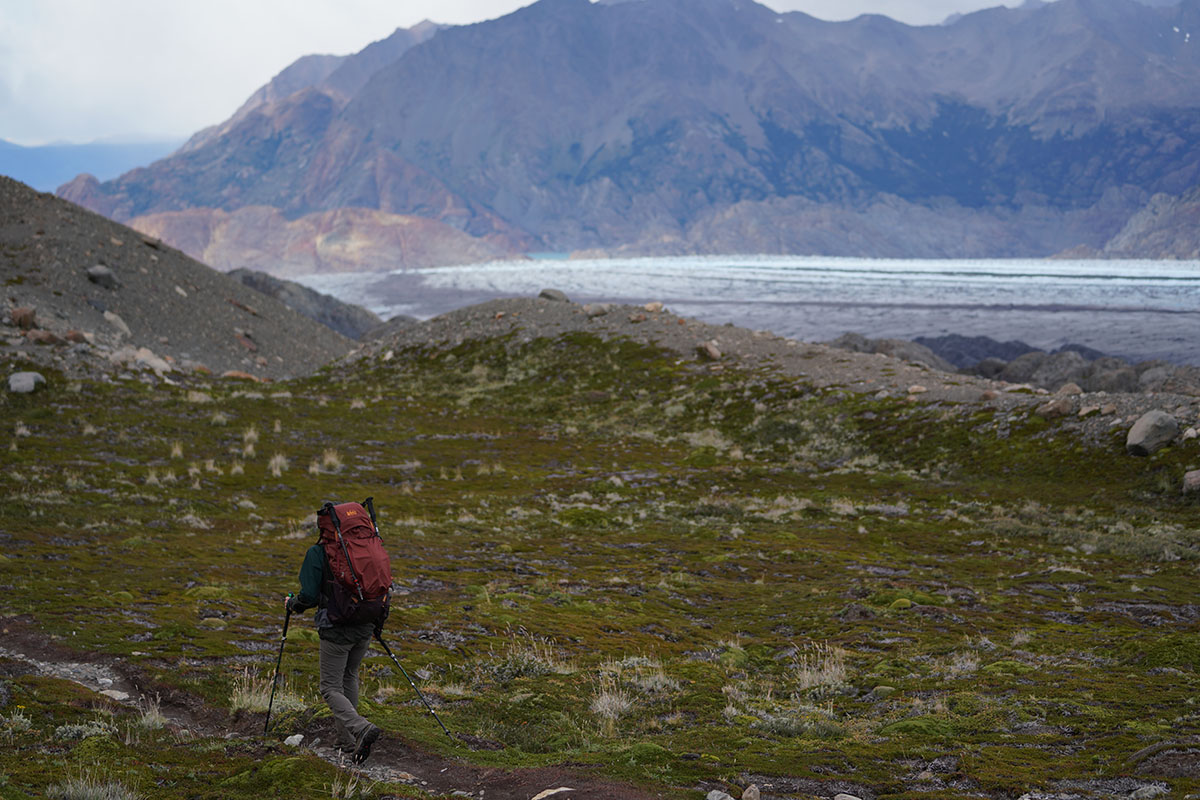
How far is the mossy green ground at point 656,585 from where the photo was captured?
822cm

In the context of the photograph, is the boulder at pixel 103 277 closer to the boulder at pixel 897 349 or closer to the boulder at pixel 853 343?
the boulder at pixel 897 349

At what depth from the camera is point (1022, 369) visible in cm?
6800

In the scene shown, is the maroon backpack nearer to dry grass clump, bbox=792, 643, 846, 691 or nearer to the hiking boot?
the hiking boot

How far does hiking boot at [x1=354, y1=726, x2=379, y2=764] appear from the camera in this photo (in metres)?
7.78

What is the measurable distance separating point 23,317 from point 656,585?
36.0 meters

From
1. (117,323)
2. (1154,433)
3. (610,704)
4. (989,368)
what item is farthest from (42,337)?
→ (989,368)

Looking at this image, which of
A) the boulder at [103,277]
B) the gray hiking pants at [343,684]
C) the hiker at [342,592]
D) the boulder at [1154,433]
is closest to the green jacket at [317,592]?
the hiker at [342,592]

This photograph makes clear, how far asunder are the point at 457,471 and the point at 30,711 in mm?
20646

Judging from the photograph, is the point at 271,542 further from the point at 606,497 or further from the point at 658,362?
the point at 658,362

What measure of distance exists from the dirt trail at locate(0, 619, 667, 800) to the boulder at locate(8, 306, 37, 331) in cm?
3319

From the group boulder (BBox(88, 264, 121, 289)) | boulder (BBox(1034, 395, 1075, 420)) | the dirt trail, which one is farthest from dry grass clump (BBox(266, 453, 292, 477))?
boulder (BBox(88, 264, 121, 289))

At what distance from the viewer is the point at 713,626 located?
1422cm

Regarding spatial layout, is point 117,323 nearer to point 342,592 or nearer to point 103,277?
point 103,277

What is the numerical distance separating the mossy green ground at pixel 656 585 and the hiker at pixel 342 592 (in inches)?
26.1
